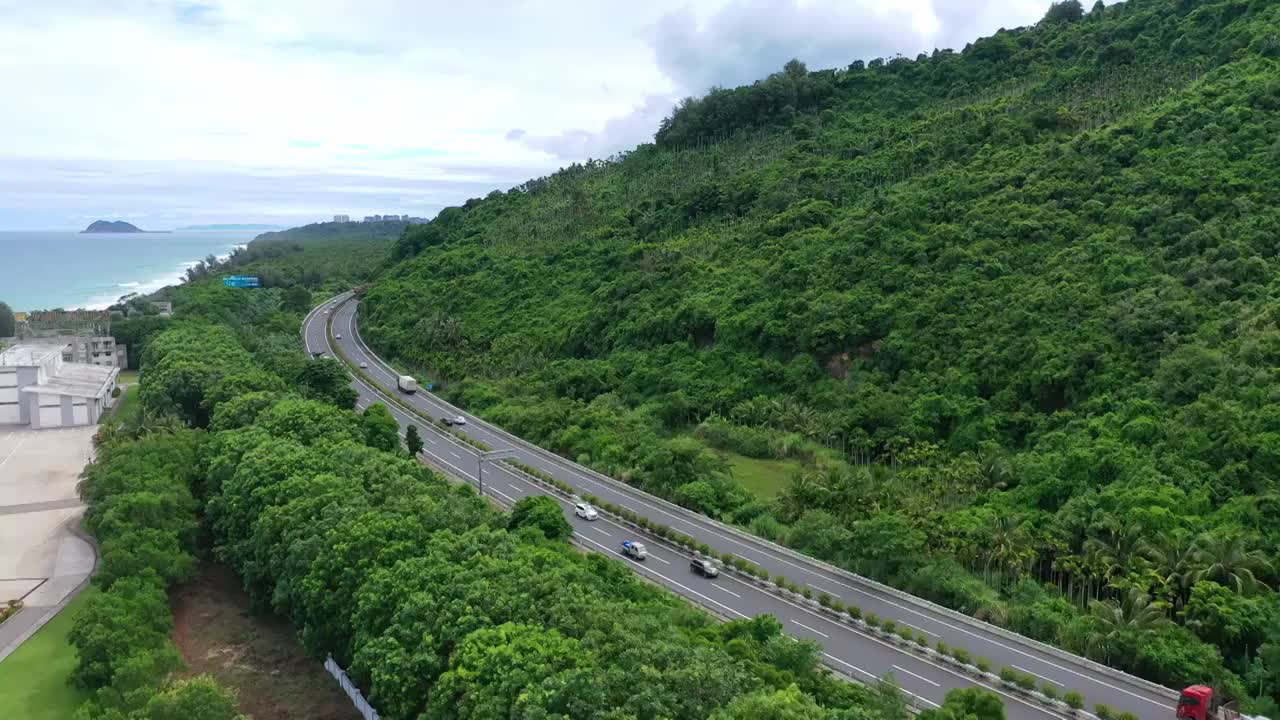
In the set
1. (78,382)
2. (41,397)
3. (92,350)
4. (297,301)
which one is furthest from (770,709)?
(297,301)

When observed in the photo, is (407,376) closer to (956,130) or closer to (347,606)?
(347,606)

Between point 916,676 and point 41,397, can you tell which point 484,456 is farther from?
point 41,397

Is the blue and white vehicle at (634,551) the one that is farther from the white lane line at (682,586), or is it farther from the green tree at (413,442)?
the green tree at (413,442)

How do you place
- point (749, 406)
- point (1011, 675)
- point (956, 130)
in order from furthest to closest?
1. point (956, 130)
2. point (749, 406)
3. point (1011, 675)

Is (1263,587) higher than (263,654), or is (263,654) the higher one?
(1263,587)

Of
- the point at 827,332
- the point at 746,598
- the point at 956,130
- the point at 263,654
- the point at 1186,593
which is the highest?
the point at 956,130

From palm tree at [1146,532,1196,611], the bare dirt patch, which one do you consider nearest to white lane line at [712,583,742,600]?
the bare dirt patch

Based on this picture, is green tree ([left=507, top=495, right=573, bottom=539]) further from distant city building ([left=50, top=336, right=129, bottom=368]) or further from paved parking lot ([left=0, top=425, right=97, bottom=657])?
distant city building ([left=50, top=336, right=129, bottom=368])

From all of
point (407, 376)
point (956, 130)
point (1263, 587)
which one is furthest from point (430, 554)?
point (956, 130)
